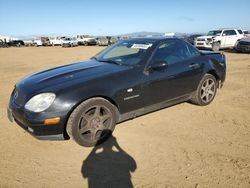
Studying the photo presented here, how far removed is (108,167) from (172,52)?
106 inches

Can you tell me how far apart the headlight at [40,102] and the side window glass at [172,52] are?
1.91 m

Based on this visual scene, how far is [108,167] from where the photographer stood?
3.26 metres

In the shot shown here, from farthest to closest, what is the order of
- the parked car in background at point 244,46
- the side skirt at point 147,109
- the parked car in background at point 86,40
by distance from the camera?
1. the parked car in background at point 86,40
2. the parked car in background at point 244,46
3. the side skirt at point 147,109

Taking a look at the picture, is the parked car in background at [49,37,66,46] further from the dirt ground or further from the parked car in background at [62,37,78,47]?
the dirt ground

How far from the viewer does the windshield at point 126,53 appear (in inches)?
177

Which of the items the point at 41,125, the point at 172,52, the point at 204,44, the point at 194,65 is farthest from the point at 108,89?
the point at 204,44

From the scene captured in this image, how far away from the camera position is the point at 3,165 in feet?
11.0

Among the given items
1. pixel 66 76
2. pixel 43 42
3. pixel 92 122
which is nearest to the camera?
pixel 92 122

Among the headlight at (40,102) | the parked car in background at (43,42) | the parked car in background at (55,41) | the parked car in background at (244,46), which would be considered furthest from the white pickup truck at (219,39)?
the parked car in background at (43,42)

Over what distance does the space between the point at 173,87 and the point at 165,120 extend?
658 mm

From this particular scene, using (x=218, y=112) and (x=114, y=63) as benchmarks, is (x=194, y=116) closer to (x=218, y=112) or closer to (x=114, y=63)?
(x=218, y=112)

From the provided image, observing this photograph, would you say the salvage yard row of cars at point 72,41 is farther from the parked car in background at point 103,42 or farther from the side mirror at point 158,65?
the side mirror at point 158,65

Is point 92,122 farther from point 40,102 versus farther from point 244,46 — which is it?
point 244,46

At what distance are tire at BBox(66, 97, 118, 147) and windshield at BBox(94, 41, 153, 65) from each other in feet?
3.44
